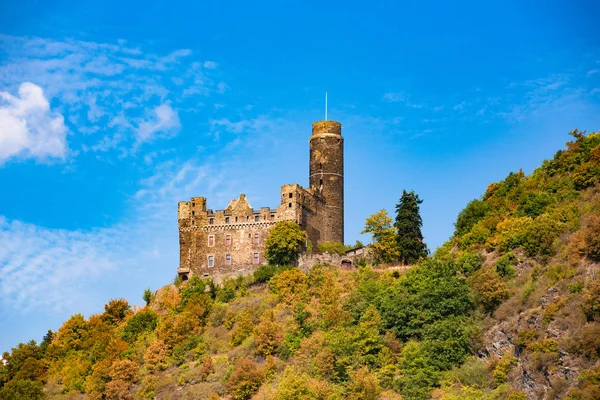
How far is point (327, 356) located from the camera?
67.6 meters

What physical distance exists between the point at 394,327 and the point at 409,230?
46.5 ft

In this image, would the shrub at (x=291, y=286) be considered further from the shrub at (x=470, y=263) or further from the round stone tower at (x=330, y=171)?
the shrub at (x=470, y=263)

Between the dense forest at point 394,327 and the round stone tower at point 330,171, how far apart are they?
336 inches

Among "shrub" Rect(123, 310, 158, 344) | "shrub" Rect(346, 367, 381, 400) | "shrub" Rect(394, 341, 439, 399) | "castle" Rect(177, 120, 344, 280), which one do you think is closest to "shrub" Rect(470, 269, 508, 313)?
"shrub" Rect(394, 341, 439, 399)

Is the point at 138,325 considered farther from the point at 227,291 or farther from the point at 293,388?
the point at 293,388

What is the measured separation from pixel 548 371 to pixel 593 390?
4527 millimetres

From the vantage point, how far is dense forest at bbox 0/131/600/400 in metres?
59.9

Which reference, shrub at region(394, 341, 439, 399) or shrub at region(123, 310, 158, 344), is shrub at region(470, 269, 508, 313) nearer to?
shrub at region(394, 341, 439, 399)

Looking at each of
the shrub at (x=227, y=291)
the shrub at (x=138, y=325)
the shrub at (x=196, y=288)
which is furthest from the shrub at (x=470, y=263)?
the shrub at (x=138, y=325)

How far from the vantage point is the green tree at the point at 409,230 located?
8144cm

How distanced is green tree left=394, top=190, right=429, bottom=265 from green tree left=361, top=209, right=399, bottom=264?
0.53 metres

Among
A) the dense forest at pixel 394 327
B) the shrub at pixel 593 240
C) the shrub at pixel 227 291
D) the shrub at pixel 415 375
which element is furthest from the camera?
the shrub at pixel 227 291

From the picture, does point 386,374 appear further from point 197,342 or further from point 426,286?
point 197,342

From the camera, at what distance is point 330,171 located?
92.6m
